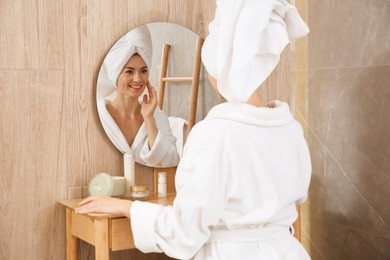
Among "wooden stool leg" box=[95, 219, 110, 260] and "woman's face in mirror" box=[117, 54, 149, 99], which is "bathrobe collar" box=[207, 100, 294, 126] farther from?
"woman's face in mirror" box=[117, 54, 149, 99]

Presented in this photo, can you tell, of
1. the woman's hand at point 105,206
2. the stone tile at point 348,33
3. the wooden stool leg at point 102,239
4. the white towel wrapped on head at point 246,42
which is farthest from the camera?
the stone tile at point 348,33

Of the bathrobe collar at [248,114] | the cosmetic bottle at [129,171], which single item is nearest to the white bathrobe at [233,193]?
the bathrobe collar at [248,114]

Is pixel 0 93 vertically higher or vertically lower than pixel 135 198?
higher

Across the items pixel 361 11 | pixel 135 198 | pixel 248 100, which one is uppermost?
pixel 361 11

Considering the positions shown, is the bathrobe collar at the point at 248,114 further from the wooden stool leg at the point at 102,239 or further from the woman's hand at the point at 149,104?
the woman's hand at the point at 149,104

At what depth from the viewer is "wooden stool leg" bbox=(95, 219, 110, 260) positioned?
2.12 meters

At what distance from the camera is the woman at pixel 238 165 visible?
1.65 meters

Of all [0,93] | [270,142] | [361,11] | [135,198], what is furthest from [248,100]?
[361,11]

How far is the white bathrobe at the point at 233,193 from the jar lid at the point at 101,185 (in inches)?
21.9

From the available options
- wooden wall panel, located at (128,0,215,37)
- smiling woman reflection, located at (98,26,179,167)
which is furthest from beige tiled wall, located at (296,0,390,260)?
smiling woman reflection, located at (98,26,179,167)

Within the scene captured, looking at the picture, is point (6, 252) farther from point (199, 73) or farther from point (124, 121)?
point (199, 73)

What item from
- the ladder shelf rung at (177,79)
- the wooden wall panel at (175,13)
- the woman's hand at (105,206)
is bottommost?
the woman's hand at (105,206)

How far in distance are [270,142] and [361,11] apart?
134 centimetres

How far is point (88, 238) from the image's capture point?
7.34ft
